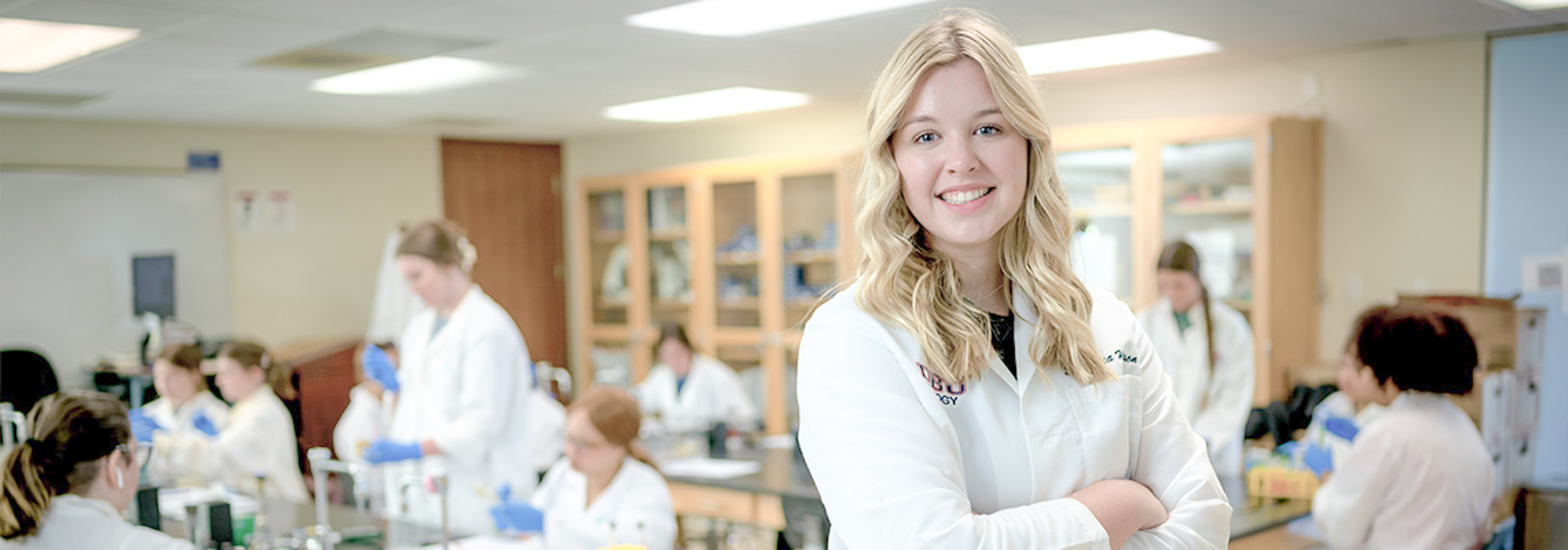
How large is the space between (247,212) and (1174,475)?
231 inches

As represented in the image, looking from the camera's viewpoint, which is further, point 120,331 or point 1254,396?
point 120,331

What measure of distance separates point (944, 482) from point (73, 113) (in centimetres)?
542

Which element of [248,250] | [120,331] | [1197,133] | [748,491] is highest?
[1197,133]

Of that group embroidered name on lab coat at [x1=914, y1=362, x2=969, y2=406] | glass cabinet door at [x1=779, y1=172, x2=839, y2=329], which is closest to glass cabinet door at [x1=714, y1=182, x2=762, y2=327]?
glass cabinet door at [x1=779, y1=172, x2=839, y2=329]

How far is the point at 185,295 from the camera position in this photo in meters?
5.87

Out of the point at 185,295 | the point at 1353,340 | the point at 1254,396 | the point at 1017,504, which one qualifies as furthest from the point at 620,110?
the point at 1017,504

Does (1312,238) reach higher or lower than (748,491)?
higher

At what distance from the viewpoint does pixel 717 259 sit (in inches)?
244

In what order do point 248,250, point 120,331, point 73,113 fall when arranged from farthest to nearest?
1. point 248,250
2. point 120,331
3. point 73,113

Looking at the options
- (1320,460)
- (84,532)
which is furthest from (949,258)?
(1320,460)

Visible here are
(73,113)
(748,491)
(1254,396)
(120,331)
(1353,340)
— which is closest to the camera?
(1353,340)

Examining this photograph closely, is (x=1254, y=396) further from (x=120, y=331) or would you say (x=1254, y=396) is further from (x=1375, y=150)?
(x=120, y=331)

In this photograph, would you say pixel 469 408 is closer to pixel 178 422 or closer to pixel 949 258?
pixel 178 422

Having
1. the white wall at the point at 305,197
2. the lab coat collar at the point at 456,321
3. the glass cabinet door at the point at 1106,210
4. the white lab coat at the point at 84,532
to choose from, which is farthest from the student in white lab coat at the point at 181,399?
the glass cabinet door at the point at 1106,210
